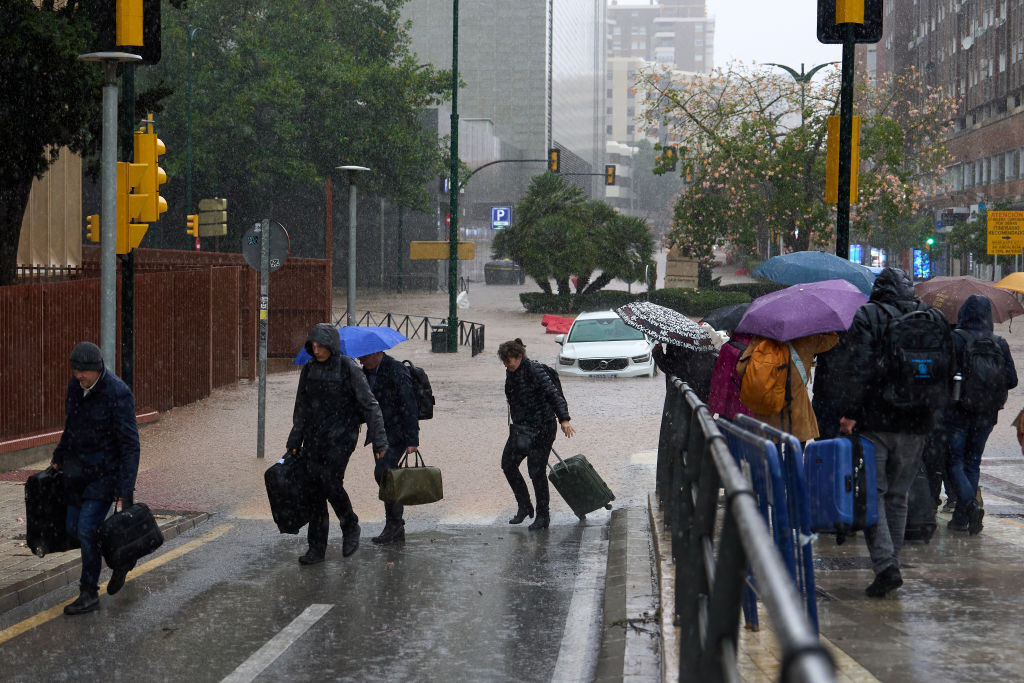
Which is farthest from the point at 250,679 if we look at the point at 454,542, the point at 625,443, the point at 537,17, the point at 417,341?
the point at 537,17

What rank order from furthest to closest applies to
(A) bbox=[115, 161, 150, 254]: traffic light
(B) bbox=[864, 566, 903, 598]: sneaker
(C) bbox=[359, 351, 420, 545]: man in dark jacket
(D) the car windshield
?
(D) the car windshield, (A) bbox=[115, 161, 150, 254]: traffic light, (C) bbox=[359, 351, 420, 545]: man in dark jacket, (B) bbox=[864, 566, 903, 598]: sneaker

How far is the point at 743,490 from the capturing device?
260 centimetres

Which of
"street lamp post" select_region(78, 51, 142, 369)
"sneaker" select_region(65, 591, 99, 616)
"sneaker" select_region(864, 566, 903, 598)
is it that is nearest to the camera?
"sneaker" select_region(864, 566, 903, 598)

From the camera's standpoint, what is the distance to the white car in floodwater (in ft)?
78.7

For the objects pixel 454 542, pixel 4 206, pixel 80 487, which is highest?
pixel 4 206

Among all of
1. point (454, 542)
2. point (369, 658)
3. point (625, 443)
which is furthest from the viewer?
point (625, 443)

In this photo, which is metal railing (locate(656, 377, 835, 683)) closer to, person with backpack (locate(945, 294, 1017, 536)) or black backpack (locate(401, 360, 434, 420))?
person with backpack (locate(945, 294, 1017, 536))

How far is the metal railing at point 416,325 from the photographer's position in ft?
105

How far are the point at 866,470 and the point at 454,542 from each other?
4342 mm

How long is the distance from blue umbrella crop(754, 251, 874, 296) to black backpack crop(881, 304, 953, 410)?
2.10 meters

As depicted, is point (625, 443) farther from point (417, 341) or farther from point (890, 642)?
point (417, 341)

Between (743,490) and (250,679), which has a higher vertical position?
(743,490)

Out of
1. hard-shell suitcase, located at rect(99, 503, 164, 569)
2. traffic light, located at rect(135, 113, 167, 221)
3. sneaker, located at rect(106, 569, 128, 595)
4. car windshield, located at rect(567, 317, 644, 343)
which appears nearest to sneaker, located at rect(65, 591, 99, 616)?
sneaker, located at rect(106, 569, 128, 595)

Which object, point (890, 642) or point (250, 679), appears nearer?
point (890, 642)
